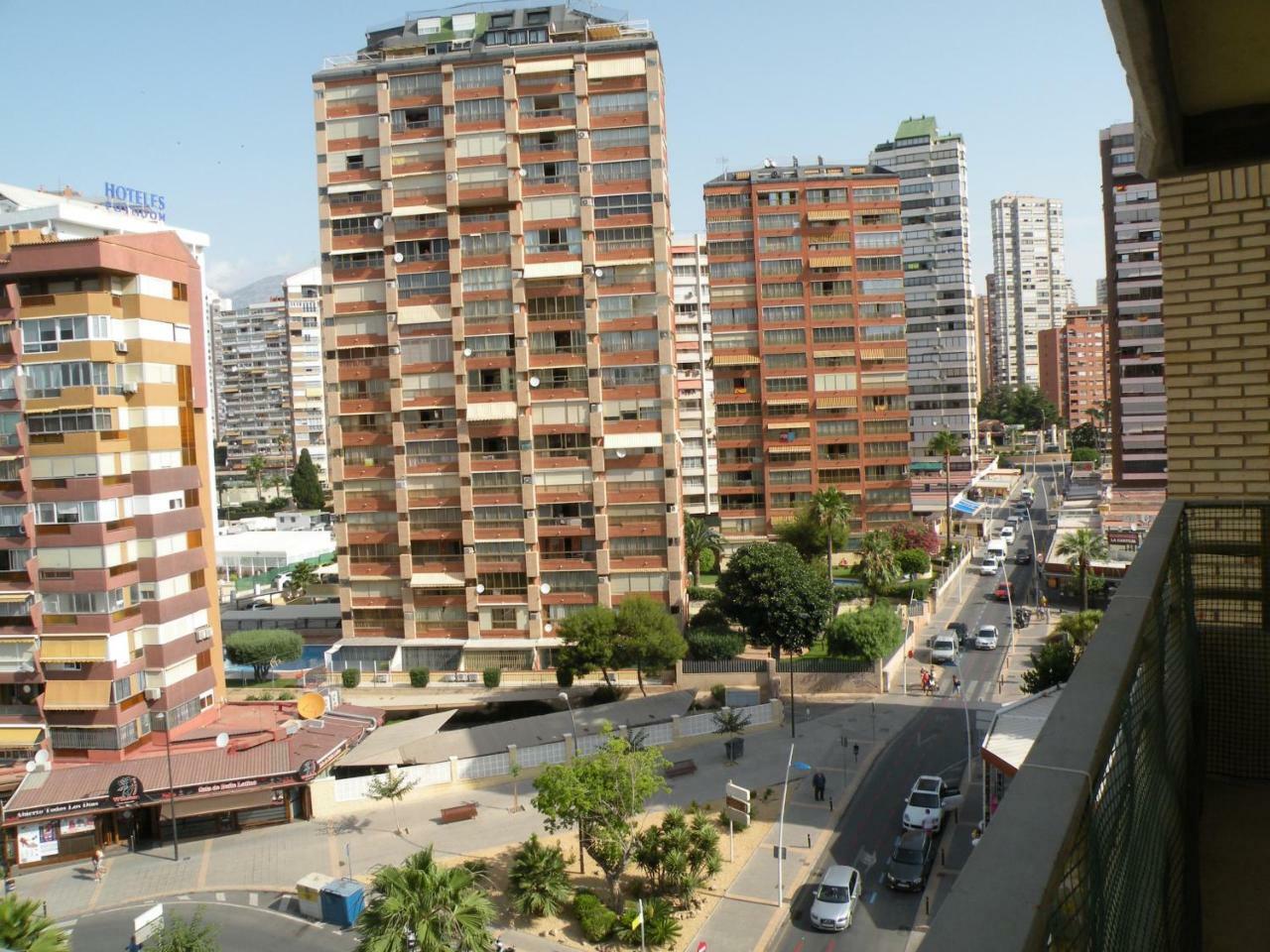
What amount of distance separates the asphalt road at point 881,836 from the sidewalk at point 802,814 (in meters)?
0.40

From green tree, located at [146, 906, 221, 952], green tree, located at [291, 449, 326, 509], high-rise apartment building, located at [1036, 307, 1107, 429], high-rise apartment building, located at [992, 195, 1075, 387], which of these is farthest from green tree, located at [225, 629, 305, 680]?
high-rise apartment building, located at [992, 195, 1075, 387]

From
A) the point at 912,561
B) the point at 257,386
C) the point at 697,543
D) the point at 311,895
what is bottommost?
the point at 311,895

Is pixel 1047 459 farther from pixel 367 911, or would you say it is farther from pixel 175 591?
pixel 367 911

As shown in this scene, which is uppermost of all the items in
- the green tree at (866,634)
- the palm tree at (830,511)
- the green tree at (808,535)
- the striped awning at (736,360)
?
the striped awning at (736,360)

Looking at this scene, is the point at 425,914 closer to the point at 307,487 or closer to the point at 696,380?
the point at 696,380

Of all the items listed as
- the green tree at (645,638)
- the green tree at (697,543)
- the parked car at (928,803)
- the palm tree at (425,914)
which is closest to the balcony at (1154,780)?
the palm tree at (425,914)

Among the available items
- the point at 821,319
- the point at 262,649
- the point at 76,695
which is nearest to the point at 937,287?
the point at 821,319

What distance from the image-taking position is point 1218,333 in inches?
314

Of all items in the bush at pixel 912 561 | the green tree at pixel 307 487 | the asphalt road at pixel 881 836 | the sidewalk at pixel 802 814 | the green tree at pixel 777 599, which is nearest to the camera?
the asphalt road at pixel 881 836

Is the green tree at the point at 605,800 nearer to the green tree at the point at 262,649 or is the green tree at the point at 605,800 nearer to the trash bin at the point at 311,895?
the trash bin at the point at 311,895

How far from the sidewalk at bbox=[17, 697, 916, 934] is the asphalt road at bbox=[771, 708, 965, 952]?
0.85 meters

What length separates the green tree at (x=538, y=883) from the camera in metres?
24.0

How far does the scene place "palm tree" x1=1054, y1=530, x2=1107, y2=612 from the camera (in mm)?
48500

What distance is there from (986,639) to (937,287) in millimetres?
47264
